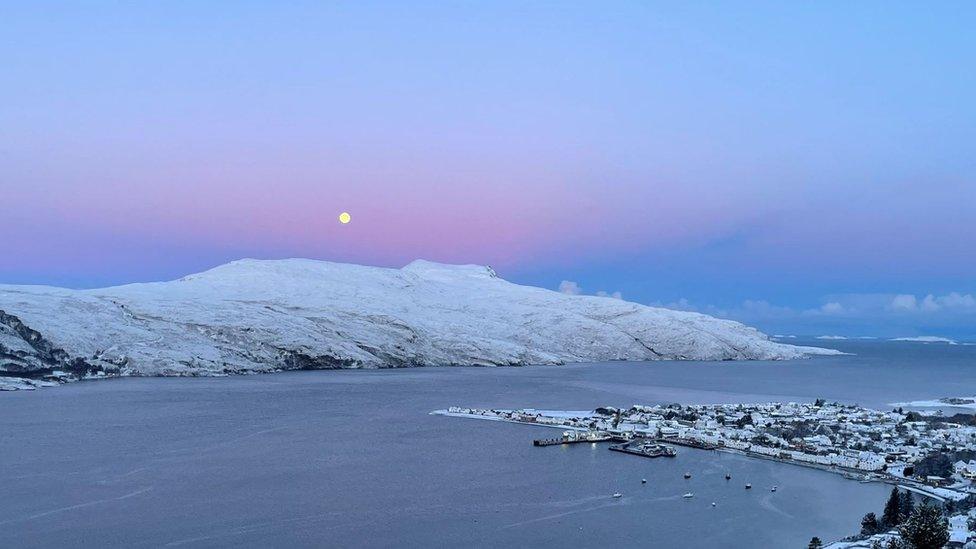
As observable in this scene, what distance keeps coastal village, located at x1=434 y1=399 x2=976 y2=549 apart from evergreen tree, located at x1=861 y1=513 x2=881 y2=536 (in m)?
0.43

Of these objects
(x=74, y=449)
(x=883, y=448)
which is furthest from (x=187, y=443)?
(x=883, y=448)

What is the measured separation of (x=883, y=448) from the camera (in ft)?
219

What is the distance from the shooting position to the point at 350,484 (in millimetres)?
52188

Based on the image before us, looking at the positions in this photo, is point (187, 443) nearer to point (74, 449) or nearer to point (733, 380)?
point (74, 449)

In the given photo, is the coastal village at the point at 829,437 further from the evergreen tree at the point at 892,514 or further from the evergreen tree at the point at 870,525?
the evergreen tree at the point at 892,514

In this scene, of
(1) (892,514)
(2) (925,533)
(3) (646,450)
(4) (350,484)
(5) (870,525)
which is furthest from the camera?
(3) (646,450)

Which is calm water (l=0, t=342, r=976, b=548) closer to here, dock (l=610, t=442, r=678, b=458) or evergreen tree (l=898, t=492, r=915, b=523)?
dock (l=610, t=442, r=678, b=458)

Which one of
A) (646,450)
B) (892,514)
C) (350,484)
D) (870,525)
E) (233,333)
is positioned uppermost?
(233,333)

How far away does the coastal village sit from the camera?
52.1 m

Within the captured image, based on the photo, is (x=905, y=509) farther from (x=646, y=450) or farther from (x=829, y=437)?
(x=829, y=437)

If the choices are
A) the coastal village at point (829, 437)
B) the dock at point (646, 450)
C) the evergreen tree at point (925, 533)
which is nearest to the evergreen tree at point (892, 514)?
the coastal village at point (829, 437)

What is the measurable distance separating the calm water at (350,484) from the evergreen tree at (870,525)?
1.25m

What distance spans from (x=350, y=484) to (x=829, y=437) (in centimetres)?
4363

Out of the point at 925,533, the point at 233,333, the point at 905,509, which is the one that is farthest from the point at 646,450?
the point at 233,333
